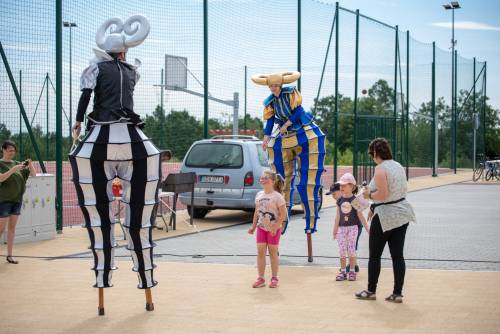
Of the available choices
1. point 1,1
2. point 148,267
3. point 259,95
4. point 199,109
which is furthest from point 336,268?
point 259,95

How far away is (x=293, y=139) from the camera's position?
10414mm

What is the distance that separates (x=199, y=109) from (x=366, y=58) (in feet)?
31.2

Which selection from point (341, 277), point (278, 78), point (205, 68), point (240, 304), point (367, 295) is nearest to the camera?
point (240, 304)

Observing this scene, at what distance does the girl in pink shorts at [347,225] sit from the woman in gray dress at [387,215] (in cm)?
101

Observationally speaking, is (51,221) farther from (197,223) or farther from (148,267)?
(148,267)

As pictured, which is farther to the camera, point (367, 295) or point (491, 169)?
point (491, 169)

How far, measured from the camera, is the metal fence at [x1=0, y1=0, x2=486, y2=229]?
13.3m

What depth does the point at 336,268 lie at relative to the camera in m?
9.51

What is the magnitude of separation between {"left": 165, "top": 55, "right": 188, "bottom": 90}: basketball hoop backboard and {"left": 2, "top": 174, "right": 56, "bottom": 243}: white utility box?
4.88m

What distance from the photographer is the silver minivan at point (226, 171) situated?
1466 centimetres

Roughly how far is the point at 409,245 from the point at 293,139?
244cm

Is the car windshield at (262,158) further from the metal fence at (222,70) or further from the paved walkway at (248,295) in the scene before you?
the paved walkway at (248,295)

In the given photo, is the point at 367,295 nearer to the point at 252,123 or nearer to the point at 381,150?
the point at 381,150

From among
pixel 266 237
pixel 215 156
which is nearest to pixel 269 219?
pixel 266 237
